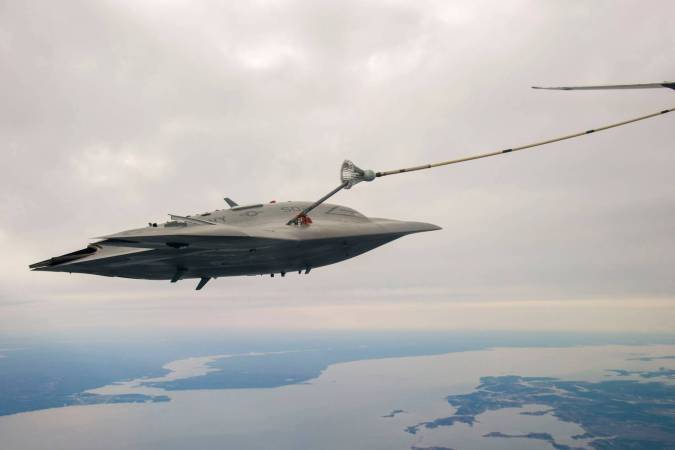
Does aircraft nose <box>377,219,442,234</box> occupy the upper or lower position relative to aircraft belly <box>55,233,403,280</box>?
upper

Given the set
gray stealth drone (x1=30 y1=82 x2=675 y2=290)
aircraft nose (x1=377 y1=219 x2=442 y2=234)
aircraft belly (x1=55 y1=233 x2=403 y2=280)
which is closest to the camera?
gray stealth drone (x1=30 y1=82 x2=675 y2=290)

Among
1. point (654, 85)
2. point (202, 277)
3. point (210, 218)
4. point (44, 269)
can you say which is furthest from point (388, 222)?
point (44, 269)

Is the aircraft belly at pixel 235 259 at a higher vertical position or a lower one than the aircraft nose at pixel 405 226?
lower

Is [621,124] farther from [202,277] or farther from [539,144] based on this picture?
[202,277]

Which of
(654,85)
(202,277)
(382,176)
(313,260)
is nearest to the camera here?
(654,85)

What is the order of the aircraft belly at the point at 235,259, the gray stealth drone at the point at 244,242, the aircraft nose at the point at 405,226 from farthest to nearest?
the aircraft nose at the point at 405,226 < the aircraft belly at the point at 235,259 < the gray stealth drone at the point at 244,242

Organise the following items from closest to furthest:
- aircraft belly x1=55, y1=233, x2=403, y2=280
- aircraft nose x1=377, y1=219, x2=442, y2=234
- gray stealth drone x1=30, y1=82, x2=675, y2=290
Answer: gray stealth drone x1=30, y1=82, x2=675, y2=290, aircraft belly x1=55, y1=233, x2=403, y2=280, aircraft nose x1=377, y1=219, x2=442, y2=234

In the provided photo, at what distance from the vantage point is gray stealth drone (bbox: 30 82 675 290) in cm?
2082

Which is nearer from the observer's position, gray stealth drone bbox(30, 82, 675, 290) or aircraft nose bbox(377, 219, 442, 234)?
gray stealth drone bbox(30, 82, 675, 290)

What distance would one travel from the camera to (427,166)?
17797mm

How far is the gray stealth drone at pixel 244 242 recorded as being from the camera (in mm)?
20817

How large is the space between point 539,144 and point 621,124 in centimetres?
305

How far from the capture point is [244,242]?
2152 centimetres

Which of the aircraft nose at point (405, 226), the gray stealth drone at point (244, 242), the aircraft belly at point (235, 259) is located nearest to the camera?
the gray stealth drone at point (244, 242)
